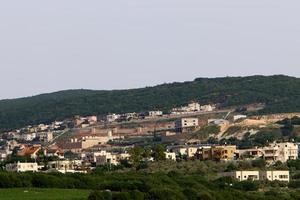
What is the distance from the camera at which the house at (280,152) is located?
389ft

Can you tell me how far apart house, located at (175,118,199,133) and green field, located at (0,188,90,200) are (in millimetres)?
115062

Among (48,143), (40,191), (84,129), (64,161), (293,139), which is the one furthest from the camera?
(84,129)

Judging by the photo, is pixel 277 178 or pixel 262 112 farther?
pixel 262 112

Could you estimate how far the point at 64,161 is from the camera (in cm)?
11800

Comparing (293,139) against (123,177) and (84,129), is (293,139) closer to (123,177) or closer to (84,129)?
(84,129)

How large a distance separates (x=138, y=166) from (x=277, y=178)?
501 inches

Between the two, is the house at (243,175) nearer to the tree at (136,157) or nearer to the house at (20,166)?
the tree at (136,157)

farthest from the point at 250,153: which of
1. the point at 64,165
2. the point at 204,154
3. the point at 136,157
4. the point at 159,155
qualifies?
the point at 136,157

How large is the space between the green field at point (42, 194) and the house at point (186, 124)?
377 feet

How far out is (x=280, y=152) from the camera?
12181 centimetres

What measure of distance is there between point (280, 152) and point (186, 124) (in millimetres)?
63565

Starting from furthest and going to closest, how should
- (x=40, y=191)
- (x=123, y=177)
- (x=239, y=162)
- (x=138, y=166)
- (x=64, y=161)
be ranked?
(x=64, y=161) → (x=239, y=162) → (x=138, y=166) → (x=123, y=177) → (x=40, y=191)

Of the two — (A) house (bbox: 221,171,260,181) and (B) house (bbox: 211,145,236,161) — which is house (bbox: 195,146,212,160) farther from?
(A) house (bbox: 221,171,260,181)

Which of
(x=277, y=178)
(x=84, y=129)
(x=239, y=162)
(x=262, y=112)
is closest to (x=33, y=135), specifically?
(x=84, y=129)
